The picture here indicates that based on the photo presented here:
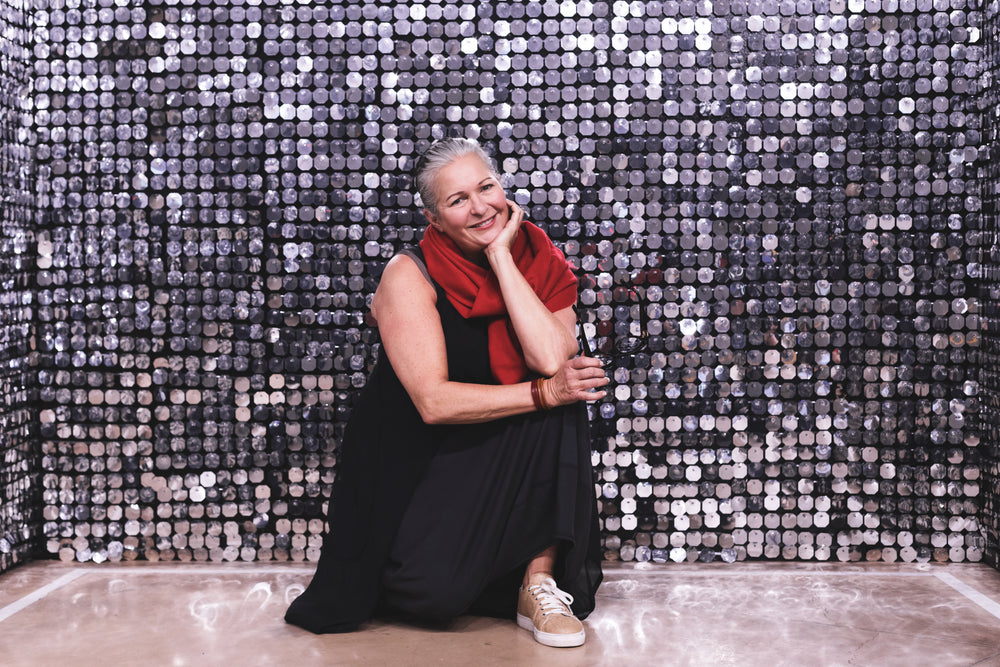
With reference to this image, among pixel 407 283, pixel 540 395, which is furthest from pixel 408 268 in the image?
pixel 540 395

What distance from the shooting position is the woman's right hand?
78.7 inches

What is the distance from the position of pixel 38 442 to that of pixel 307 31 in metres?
1.42

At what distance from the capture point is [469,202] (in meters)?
2.13

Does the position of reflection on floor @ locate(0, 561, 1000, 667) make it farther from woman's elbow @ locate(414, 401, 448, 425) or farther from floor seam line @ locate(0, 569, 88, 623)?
woman's elbow @ locate(414, 401, 448, 425)

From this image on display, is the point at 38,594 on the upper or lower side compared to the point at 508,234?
lower

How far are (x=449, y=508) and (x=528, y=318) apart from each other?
0.46m

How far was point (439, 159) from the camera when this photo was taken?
213 cm

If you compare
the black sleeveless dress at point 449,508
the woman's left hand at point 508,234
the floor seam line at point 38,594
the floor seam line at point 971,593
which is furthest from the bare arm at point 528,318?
the floor seam line at point 38,594

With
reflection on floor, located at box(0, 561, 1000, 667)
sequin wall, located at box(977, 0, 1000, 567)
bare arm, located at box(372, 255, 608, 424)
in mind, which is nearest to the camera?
reflection on floor, located at box(0, 561, 1000, 667)

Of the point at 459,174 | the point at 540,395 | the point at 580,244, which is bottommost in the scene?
the point at 540,395

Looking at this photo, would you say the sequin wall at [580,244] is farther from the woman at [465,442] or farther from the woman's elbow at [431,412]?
the woman's elbow at [431,412]

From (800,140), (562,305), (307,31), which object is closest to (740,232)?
(800,140)

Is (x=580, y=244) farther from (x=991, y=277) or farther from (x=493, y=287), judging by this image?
(x=991, y=277)

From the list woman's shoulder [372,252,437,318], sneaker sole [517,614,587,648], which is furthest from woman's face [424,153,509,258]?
sneaker sole [517,614,587,648]
